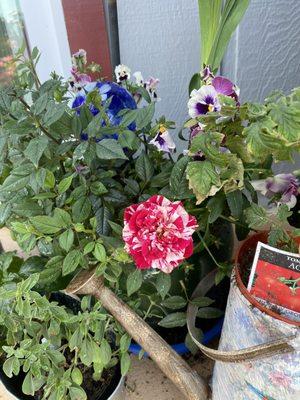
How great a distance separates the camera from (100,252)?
607 mm

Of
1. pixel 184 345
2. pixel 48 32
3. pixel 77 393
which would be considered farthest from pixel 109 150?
pixel 48 32

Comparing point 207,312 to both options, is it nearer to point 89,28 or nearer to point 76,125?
point 76,125

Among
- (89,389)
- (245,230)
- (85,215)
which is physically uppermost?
(85,215)

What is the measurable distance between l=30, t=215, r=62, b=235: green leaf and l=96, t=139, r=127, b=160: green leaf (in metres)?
0.12

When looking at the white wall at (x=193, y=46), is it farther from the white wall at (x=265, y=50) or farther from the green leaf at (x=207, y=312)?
the green leaf at (x=207, y=312)

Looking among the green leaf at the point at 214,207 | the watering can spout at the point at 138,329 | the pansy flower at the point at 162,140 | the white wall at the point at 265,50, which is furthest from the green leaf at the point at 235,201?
the white wall at the point at 265,50

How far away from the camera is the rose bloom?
1.83 ft

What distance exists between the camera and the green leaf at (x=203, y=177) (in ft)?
1.78

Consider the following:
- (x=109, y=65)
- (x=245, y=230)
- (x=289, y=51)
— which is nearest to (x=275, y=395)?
(x=245, y=230)

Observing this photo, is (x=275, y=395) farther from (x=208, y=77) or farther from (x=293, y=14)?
(x=293, y=14)

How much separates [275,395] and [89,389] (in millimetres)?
358

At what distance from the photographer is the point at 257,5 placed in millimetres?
941

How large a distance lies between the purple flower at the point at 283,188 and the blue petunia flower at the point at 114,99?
232 mm

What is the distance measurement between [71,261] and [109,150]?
0.55ft
